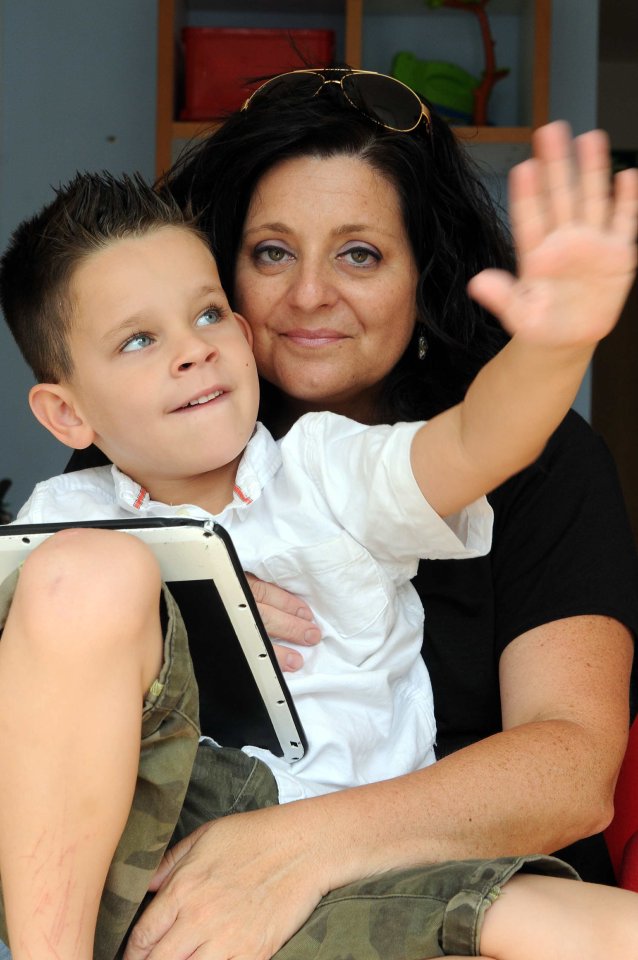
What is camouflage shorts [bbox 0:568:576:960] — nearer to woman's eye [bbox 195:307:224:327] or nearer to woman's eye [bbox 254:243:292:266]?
woman's eye [bbox 195:307:224:327]

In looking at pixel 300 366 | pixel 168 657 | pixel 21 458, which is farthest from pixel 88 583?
pixel 21 458

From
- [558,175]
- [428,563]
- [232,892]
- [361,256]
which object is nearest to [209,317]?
[361,256]

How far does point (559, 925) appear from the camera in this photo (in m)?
Answer: 1.00

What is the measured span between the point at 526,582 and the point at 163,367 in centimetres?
51

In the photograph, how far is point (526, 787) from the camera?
125 cm

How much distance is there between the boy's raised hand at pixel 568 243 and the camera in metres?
0.95

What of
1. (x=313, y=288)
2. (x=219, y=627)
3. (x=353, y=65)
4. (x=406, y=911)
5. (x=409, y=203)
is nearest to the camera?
(x=406, y=911)

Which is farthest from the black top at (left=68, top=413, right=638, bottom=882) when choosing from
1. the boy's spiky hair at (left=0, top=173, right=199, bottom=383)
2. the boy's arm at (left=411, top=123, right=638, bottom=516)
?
the boy's spiky hair at (left=0, top=173, right=199, bottom=383)

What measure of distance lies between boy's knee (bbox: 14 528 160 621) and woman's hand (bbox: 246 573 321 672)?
23cm

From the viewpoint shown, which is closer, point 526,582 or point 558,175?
point 558,175

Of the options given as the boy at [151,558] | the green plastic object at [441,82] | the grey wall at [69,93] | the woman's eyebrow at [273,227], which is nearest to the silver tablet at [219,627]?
the boy at [151,558]

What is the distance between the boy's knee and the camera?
39.5 inches

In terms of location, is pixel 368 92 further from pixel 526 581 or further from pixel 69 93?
pixel 69 93

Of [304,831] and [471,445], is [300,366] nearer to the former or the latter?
[471,445]
